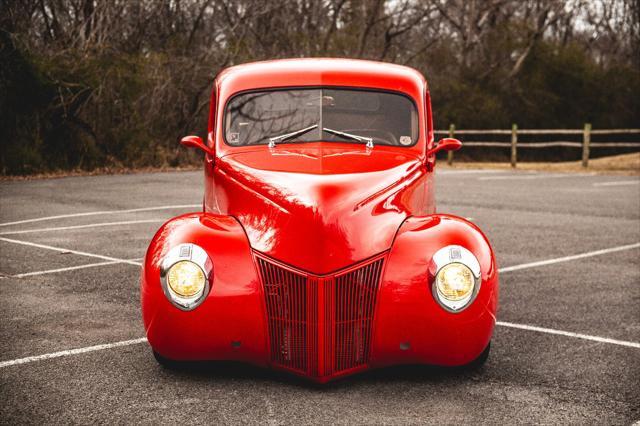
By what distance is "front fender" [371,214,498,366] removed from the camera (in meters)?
4.13

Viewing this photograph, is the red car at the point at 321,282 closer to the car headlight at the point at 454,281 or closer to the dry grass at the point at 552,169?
the car headlight at the point at 454,281

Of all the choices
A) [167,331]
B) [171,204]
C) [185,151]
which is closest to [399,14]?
[185,151]

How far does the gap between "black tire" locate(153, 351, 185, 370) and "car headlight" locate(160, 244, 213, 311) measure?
1.44ft

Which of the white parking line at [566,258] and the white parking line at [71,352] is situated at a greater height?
the white parking line at [71,352]

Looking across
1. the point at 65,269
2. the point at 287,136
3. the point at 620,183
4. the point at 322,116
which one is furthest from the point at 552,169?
the point at 287,136

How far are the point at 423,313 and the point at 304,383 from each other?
29.9 inches

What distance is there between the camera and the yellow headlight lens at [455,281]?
4.16 m

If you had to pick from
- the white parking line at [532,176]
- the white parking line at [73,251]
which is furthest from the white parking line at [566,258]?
the white parking line at [532,176]

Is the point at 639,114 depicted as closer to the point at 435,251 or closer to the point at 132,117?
the point at 132,117

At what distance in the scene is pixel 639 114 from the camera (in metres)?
A: 33.3

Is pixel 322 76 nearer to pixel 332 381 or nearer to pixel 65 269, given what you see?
pixel 332 381

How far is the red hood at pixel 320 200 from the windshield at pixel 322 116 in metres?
0.27

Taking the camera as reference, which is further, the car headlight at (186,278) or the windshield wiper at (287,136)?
the windshield wiper at (287,136)

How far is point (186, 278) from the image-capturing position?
13.7 feet
